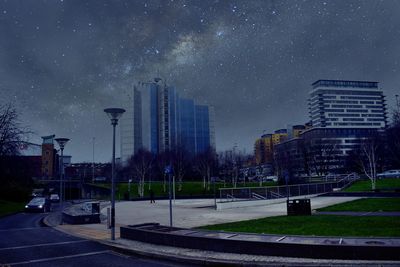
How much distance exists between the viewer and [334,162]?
134 metres

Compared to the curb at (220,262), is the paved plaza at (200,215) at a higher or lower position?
lower

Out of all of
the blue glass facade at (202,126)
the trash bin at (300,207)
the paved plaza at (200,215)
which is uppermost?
the blue glass facade at (202,126)

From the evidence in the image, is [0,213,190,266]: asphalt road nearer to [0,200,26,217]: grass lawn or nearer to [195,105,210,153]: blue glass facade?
[0,200,26,217]: grass lawn

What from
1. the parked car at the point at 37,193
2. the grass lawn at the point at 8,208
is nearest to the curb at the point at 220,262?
the grass lawn at the point at 8,208

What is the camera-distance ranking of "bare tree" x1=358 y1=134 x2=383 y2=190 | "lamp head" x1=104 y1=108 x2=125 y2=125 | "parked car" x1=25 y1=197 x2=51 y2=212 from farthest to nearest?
"bare tree" x1=358 y1=134 x2=383 y2=190
"parked car" x1=25 y1=197 x2=51 y2=212
"lamp head" x1=104 y1=108 x2=125 y2=125

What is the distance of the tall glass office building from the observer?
128 m

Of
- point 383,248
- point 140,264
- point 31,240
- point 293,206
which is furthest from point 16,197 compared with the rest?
point 383,248

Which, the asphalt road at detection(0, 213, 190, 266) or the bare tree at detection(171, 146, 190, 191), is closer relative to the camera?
the asphalt road at detection(0, 213, 190, 266)

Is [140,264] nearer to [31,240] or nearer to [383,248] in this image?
[383,248]

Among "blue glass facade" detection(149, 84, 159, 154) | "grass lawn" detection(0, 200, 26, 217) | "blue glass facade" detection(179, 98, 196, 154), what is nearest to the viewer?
"grass lawn" detection(0, 200, 26, 217)

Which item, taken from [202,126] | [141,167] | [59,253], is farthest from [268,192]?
[202,126]

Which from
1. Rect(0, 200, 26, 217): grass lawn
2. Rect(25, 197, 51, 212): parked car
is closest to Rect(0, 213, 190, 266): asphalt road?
Rect(0, 200, 26, 217): grass lawn

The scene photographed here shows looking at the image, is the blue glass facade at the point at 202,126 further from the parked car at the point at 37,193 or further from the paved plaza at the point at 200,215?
the paved plaza at the point at 200,215

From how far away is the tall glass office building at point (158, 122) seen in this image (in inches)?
5025
